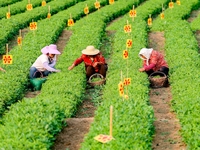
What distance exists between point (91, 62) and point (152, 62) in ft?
5.43

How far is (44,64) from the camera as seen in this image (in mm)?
16297

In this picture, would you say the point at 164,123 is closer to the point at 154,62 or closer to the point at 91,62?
the point at 154,62

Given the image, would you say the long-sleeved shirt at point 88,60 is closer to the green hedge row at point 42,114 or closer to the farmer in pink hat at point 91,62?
the farmer in pink hat at point 91,62

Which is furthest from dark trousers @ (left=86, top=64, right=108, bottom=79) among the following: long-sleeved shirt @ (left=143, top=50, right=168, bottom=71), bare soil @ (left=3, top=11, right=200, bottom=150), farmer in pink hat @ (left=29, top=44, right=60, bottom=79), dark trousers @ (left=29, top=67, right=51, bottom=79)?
dark trousers @ (left=29, top=67, right=51, bottom=79)

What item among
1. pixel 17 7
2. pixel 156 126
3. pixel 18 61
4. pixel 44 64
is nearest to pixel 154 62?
pixel 44 64

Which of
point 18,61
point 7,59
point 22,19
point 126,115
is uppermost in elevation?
point 22,19

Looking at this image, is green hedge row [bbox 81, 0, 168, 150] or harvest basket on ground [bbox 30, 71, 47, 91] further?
harvest basket on ground [bbox 30, 71, 47, 91]

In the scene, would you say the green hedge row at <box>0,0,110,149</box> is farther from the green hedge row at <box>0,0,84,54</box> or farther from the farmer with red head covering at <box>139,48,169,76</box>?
the green hedge row at <box>0,0,84,54</box>

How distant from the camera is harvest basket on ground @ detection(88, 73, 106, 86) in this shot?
16312 millimetres

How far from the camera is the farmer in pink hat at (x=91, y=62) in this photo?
1648cm

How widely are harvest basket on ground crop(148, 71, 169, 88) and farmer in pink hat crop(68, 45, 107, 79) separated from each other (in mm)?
1305

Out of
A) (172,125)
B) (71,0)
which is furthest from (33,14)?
(172,125)

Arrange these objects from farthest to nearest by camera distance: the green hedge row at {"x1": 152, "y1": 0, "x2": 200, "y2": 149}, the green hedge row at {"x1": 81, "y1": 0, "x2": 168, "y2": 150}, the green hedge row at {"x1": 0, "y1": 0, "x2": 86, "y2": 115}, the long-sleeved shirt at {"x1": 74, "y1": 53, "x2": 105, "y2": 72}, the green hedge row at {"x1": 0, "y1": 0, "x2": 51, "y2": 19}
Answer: the green hedge row at {"x1": 0, "y1": 0, "x2": 51, "y2": 19}, the long-sleeved shirt at {"x1": 74, "y1": 53, "x2": 105, "y2": 72}, the green hedge row at {"x1": 0, "y1": 0, "x2": 86, "y2": 115}, the green hedge row at {"x1": 152, "y1": 0, "x2": 200, "y2": 149}, the green hedge row at {"x1": 81, "y1": 0, "x2": 168, "y2": 150}

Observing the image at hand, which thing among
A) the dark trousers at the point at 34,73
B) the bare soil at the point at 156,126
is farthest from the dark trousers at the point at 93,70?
the dark trousers at the point at 34,73
